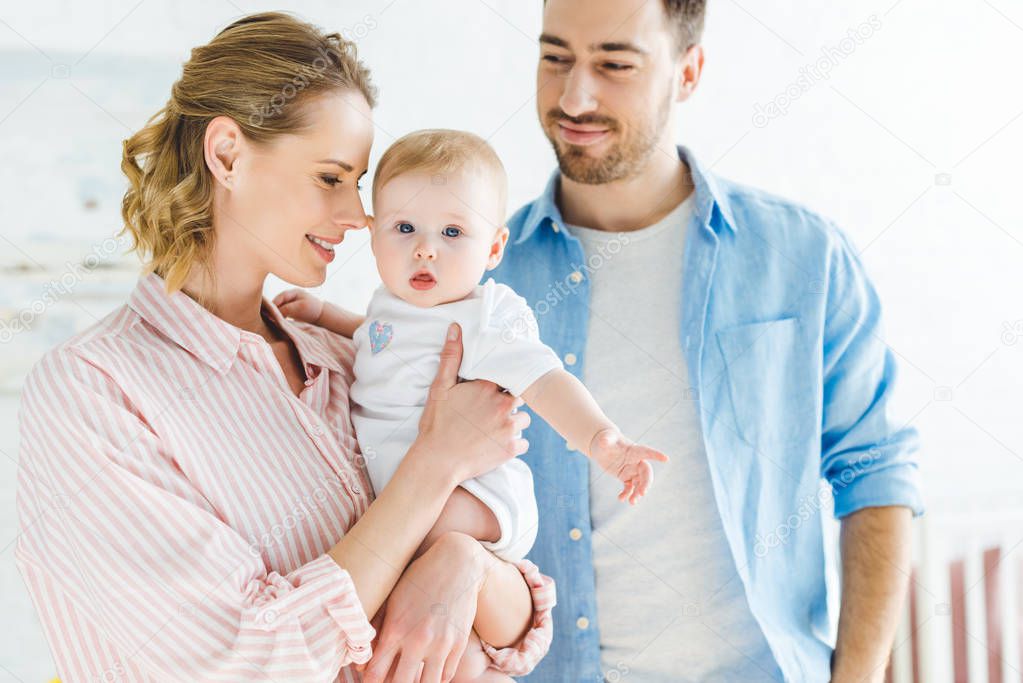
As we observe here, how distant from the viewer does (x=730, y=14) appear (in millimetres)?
2834

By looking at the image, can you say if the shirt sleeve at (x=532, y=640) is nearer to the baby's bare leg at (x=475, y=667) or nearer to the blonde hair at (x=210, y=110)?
the baby's bare leg at (x=475, y=667)

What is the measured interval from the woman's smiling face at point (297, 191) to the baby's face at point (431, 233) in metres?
0.05

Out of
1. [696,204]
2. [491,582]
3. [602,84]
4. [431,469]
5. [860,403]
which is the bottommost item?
[491,582]

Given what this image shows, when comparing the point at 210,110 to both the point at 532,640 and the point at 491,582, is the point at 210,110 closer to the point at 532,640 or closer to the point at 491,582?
the point at 491,582

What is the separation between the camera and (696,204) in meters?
1.71

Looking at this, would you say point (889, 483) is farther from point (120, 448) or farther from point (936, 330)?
point (936, 330)

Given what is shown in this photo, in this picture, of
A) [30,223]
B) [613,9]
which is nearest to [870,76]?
[613,9]

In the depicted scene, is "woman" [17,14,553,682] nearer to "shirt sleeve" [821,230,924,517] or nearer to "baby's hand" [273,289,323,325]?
"baby's hand" [273,289,323,325]

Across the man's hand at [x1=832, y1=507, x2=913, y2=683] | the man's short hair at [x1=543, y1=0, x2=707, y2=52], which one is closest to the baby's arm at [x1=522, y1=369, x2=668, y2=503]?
the man's hand at [x1=832, y1=507, x2=913, y2=683]

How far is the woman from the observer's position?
108 cm

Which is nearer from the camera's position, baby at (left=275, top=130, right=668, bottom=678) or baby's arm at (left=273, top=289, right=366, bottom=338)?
baby at (left=275, top=130, right=668, bottom=678)

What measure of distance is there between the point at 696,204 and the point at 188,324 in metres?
0.92

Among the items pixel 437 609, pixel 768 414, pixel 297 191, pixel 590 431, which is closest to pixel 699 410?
pixel 768 414

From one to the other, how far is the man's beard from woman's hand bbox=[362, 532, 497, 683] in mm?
782
